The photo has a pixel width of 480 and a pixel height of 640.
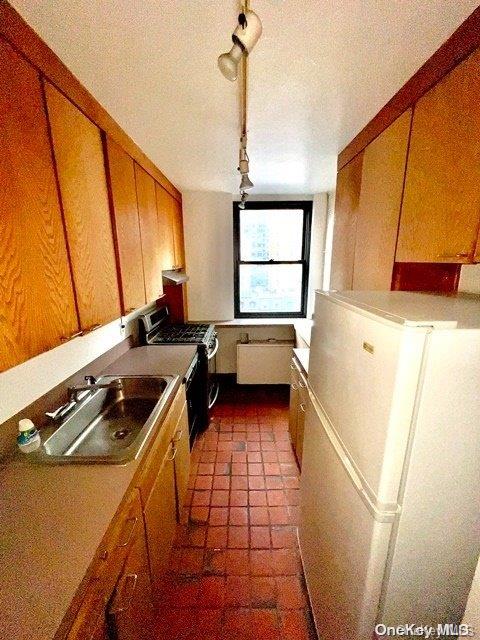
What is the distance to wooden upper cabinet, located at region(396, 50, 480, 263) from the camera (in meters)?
0.86

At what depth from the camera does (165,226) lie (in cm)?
248

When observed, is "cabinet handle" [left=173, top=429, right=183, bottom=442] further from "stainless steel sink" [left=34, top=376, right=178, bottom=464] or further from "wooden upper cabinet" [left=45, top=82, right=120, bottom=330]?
"wooden upper cabinet" [left=45, top=82, right=120, bottom=330]

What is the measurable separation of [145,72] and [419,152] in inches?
45.8

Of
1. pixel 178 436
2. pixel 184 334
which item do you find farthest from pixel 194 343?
pixel 178 436

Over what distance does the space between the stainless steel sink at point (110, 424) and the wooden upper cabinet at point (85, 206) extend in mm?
516

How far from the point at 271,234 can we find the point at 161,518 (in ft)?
10.2

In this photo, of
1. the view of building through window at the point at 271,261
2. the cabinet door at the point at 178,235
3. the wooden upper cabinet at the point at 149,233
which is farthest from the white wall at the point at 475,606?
the view of building through window at the point at 271,261

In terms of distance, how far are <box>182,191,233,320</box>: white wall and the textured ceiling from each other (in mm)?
1443

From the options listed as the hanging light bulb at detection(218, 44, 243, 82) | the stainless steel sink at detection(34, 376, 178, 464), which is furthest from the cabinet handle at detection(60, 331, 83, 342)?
the hanging light bulb at detection(218, 44, 243, 82)

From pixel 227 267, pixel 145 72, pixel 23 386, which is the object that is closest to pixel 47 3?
pixel 145 72

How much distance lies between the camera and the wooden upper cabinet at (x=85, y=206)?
103 centimetres

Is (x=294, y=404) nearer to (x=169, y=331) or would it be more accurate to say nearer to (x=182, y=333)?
(x=182, y=333)

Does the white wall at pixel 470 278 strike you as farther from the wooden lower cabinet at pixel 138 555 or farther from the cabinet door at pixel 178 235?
the cabinet door at pixel 178 235

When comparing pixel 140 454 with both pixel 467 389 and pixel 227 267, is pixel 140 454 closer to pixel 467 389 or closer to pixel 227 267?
pixel 467 389
